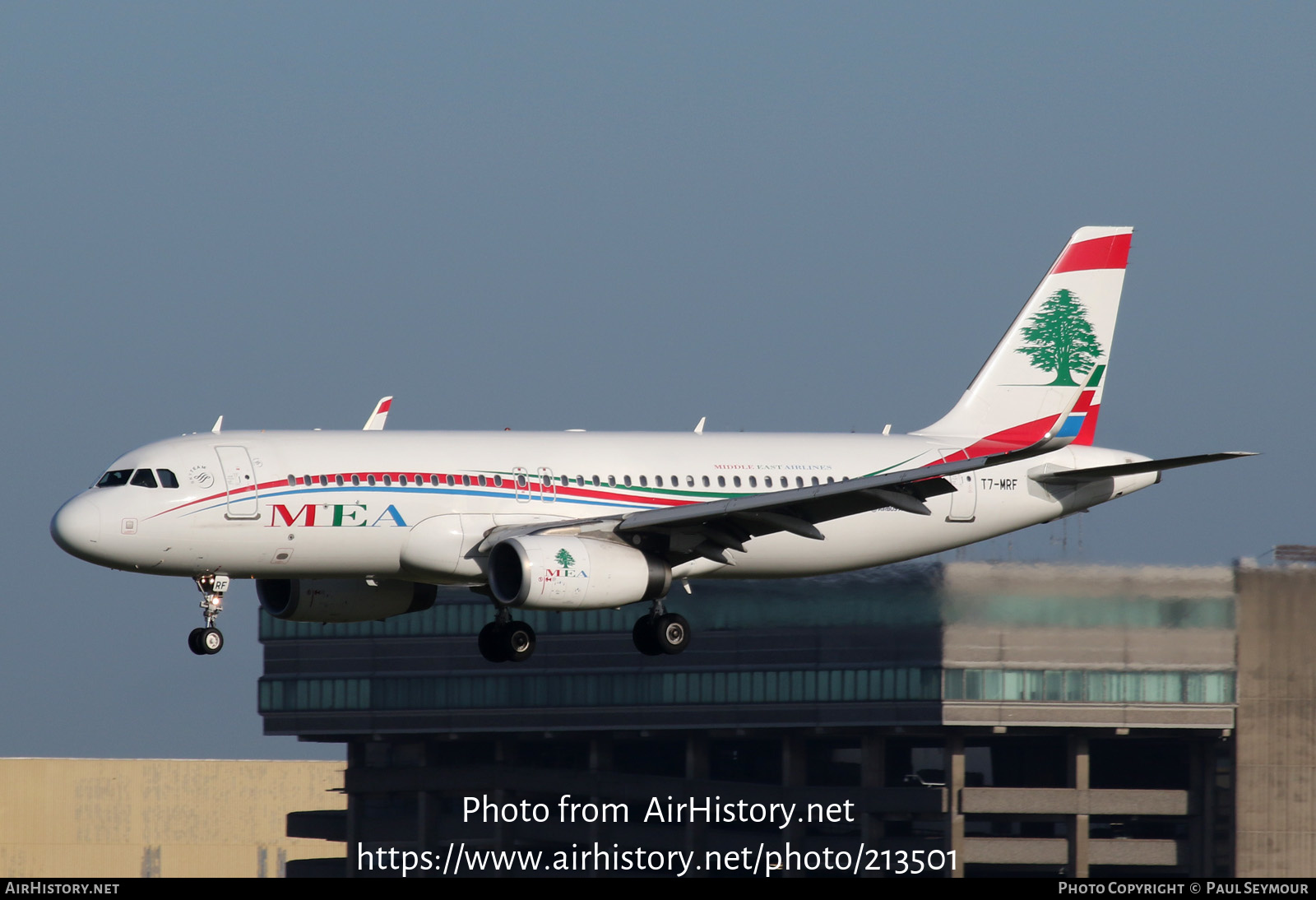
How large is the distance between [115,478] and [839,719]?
221ft

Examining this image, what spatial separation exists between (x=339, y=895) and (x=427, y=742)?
92449mm

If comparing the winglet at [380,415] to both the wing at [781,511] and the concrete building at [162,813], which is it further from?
the concrete building at [162,813]

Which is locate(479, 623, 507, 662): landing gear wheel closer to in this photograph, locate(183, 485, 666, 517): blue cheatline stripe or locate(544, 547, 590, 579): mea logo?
locate(183, 485, 666, 517): blue cheatline stripe

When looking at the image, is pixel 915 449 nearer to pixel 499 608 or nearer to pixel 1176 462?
pixel 1176 462

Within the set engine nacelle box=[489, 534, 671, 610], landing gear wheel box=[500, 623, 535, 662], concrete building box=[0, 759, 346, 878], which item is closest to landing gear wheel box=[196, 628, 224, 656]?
engine nacelle box=[489, 534, 671, 610]

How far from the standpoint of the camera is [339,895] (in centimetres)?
2909

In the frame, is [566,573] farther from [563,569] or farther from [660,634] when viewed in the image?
[660,634]

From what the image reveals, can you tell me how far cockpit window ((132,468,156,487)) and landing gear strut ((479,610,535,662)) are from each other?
811cm

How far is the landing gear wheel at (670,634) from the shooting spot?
4578cm

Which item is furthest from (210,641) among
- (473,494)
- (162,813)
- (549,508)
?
(162,813)

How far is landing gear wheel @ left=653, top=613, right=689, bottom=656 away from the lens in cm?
4578

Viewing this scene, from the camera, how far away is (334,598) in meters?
46.7

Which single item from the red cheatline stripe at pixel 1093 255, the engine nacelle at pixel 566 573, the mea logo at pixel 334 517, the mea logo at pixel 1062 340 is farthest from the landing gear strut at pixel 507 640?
the red cheatline stripe at pixel 1093 255

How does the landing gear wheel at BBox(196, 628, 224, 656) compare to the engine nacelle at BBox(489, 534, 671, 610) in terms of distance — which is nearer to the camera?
the engine nacelle at BBox(489, 534, 671, 610)
